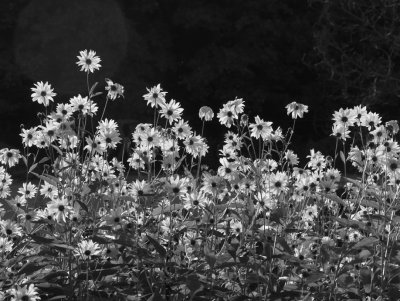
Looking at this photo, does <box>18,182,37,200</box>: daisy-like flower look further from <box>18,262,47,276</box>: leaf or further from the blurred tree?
the blurred tree

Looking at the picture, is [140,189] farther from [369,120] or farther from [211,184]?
[369,120]

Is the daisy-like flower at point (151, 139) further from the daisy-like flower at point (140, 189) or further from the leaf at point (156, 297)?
the leaf at point (156, 297)

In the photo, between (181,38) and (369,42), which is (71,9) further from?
(369,42)

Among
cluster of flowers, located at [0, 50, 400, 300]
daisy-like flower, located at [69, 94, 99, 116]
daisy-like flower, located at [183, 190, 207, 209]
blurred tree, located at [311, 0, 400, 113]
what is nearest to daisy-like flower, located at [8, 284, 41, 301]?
cluster of flowers, located at [0, 50, 400, 300]

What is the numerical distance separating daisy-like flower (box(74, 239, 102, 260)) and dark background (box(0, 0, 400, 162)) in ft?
31.5

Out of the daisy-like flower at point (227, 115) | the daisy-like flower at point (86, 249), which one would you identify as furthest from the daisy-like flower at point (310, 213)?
the daisy-like flower at point (86, 249)

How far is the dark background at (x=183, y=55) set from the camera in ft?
41.8

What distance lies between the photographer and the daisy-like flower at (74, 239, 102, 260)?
2.96 meters

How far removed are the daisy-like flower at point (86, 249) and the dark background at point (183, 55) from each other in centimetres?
961

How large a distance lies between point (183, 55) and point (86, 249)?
34.7 feet

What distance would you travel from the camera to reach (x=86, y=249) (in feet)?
9.75

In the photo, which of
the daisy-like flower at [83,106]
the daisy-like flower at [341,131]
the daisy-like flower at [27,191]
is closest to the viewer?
the daisy-like flower at [83,106]

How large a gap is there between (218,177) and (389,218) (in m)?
0.62

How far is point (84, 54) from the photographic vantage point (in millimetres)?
3783
